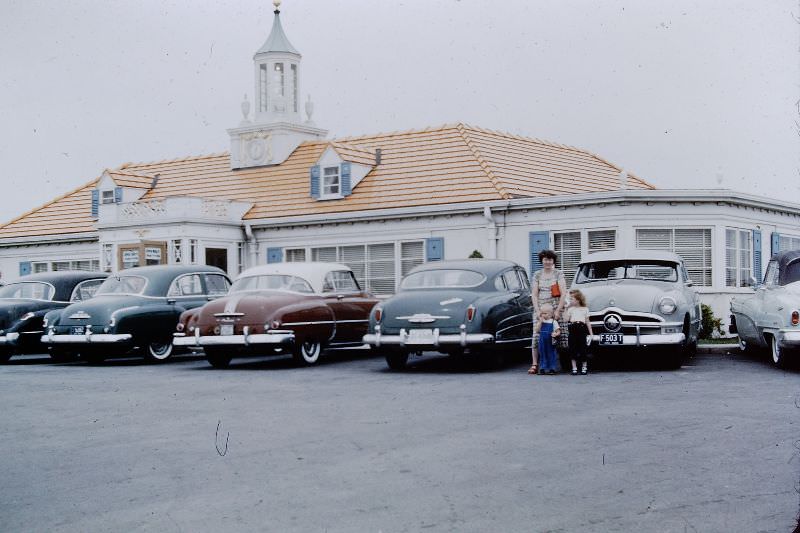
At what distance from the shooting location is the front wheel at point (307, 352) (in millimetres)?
16188

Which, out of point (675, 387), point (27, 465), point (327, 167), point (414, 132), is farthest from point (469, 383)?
point (414, 132)

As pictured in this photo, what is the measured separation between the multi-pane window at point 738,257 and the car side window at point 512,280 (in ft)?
26.9

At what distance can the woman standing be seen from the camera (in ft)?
46.3

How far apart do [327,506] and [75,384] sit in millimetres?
8696

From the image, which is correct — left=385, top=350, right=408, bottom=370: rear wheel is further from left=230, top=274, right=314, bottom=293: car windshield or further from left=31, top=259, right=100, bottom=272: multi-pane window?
left=31, top=259, right=100, bottom=272: multi-pane window

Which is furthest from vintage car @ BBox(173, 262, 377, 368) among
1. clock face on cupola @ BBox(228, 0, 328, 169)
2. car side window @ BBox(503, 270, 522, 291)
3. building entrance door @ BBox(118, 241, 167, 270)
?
clock face on cupola @ BBox(228, 0, 328, 169)

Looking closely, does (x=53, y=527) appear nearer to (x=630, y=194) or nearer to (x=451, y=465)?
(x=451, y=465)

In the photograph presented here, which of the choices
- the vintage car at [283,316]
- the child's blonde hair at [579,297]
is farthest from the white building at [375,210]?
the child's blonde hair at [579,297]

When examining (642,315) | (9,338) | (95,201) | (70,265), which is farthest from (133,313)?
(95,201)

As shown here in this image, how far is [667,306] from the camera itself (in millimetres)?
14039

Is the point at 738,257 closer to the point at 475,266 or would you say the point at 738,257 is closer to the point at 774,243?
the point at 774,243

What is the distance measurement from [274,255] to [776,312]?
55.0ft

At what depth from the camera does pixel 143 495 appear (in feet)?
21.5

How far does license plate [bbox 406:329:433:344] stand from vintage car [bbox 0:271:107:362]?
25.3 ft
